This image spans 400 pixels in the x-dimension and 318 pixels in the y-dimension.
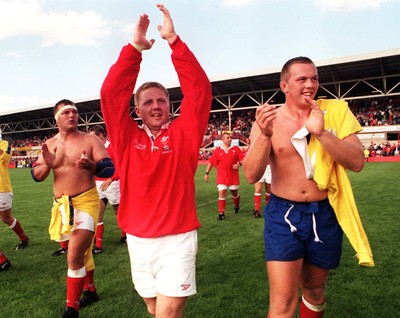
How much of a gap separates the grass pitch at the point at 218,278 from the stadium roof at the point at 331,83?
16628 millimetres

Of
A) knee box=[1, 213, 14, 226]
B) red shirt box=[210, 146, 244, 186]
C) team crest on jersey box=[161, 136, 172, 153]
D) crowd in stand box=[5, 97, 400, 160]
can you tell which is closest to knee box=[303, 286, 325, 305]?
team crest on jersey box=[161, 136, 172, 153]

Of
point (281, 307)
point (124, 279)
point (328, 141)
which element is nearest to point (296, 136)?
point (328, 141)

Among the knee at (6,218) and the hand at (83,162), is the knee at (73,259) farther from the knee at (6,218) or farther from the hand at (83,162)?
the knee at (6,218)

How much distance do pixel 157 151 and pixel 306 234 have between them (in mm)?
1275

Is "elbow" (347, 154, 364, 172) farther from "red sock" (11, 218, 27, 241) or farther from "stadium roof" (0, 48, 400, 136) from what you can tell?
"stadium roof" (0, 48, 400, 136)

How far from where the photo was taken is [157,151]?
106 inches

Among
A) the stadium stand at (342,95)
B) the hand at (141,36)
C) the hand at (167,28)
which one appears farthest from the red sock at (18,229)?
the stadium stand at (342,95)

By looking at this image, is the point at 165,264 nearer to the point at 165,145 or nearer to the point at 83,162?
the point at 165,145

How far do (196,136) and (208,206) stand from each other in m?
8.25

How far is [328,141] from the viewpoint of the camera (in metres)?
2.45

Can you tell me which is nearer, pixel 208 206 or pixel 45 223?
pixel 45 223

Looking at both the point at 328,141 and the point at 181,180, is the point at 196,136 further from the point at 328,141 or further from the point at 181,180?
the point at 328,141

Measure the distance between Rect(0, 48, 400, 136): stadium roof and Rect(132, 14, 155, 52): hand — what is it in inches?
802

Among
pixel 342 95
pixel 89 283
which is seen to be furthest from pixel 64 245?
pixel 342 95
